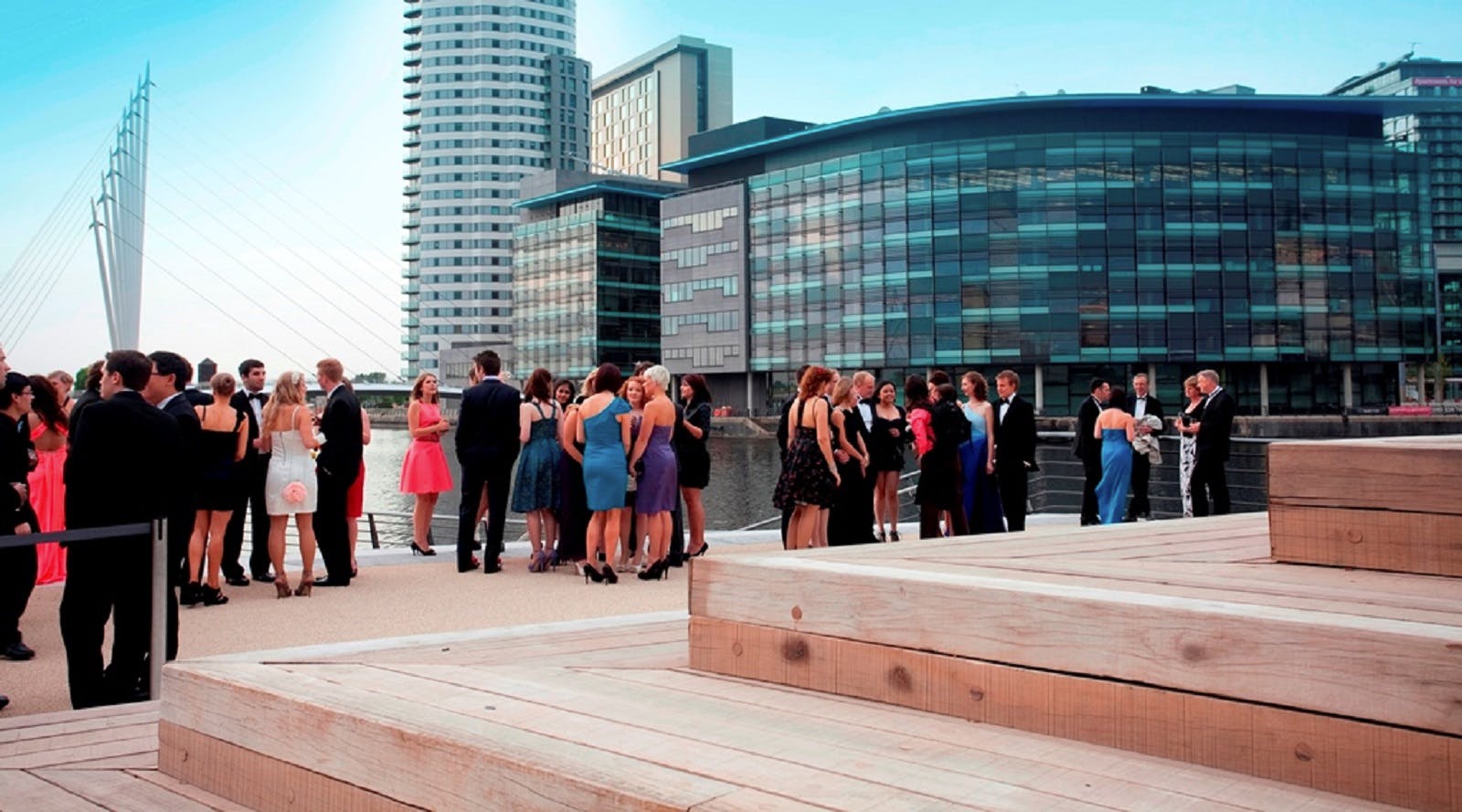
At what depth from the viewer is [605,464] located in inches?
379

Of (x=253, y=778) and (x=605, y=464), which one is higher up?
(x=605, y=464)

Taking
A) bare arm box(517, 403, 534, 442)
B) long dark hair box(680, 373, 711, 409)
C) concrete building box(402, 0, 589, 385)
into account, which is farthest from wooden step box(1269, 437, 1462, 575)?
concrete building box(402, 0, 589, 385)

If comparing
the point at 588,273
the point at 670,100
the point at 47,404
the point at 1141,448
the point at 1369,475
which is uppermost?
the point at 670,100

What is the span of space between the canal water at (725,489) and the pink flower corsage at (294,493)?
6932 mm

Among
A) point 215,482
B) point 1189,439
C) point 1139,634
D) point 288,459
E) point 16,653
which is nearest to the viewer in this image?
point 1139,634

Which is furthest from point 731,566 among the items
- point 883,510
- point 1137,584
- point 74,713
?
point 883,510

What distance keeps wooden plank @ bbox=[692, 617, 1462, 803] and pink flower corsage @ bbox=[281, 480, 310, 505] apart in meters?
7.56

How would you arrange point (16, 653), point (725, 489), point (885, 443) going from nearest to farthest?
1. point (16, 653)
2. point (885, 443)
3. point (725, 489)

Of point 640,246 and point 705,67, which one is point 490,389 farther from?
point 705,67

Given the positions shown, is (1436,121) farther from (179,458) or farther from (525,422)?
(179,458)

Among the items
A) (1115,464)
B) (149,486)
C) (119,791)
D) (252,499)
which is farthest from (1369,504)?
(1115,464)

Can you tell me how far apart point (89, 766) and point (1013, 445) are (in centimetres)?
1020

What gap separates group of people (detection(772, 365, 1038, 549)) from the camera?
10.3 meters

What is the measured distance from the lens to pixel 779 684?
308 centimetres
